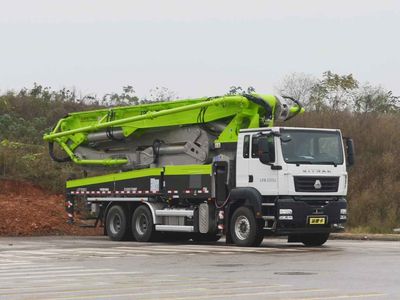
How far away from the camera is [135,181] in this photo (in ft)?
89.4

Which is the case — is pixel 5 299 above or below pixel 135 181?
below

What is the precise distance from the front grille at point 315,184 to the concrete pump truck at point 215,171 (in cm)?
3

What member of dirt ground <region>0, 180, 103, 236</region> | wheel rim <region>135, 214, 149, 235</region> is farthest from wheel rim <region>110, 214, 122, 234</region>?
dirt ground <region>0, 180, 103, 236</region>

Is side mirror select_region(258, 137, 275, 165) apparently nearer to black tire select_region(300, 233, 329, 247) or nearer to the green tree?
black tire select_region(300, 233, 329, 247)

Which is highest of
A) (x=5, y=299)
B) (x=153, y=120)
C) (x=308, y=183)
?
(x=153, y=120)

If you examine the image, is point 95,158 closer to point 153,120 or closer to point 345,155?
point 153,120

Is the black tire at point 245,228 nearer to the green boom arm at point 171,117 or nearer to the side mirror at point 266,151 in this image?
the side mirror at point 266,151

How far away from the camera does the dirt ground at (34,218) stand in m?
31.6

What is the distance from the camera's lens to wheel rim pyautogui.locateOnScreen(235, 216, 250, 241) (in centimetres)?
2341

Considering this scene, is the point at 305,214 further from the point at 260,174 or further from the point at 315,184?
the point at 260,174

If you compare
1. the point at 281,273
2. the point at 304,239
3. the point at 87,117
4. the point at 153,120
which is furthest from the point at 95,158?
the point at 281,273

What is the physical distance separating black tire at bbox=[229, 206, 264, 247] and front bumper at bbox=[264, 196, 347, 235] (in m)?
0.33

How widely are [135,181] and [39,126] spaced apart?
25073mm

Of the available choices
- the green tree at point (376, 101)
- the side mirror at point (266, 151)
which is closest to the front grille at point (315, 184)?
the side mirror at point (266, 151)
